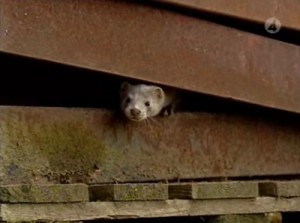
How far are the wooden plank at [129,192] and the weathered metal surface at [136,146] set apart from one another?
0.18 meters

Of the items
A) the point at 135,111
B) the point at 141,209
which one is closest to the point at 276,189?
the point at 141,209

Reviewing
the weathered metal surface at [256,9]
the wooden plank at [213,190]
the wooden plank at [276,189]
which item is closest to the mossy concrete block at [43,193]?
the wooden plank at [213,190]

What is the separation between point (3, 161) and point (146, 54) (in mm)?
819

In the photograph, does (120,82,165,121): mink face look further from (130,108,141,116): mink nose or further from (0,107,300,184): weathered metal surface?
(0,107,300,184): weathered metal surface

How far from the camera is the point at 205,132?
463 cm

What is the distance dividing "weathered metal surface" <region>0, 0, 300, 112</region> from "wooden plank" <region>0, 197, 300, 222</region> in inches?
19.9

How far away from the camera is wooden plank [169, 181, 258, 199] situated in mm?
4289

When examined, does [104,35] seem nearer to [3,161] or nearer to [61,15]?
[61,15]

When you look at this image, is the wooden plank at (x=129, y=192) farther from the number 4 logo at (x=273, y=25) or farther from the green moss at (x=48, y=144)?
the number 4 logo at (x=273, y=25)

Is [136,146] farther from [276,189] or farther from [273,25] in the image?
[273,25]

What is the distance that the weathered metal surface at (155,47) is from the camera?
4.27m

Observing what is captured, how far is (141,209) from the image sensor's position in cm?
426

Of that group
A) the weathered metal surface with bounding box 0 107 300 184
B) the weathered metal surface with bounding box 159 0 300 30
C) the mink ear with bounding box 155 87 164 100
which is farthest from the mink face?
the weathered metal surface with bounding box 159 0 300 30

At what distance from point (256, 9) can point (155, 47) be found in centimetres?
55
